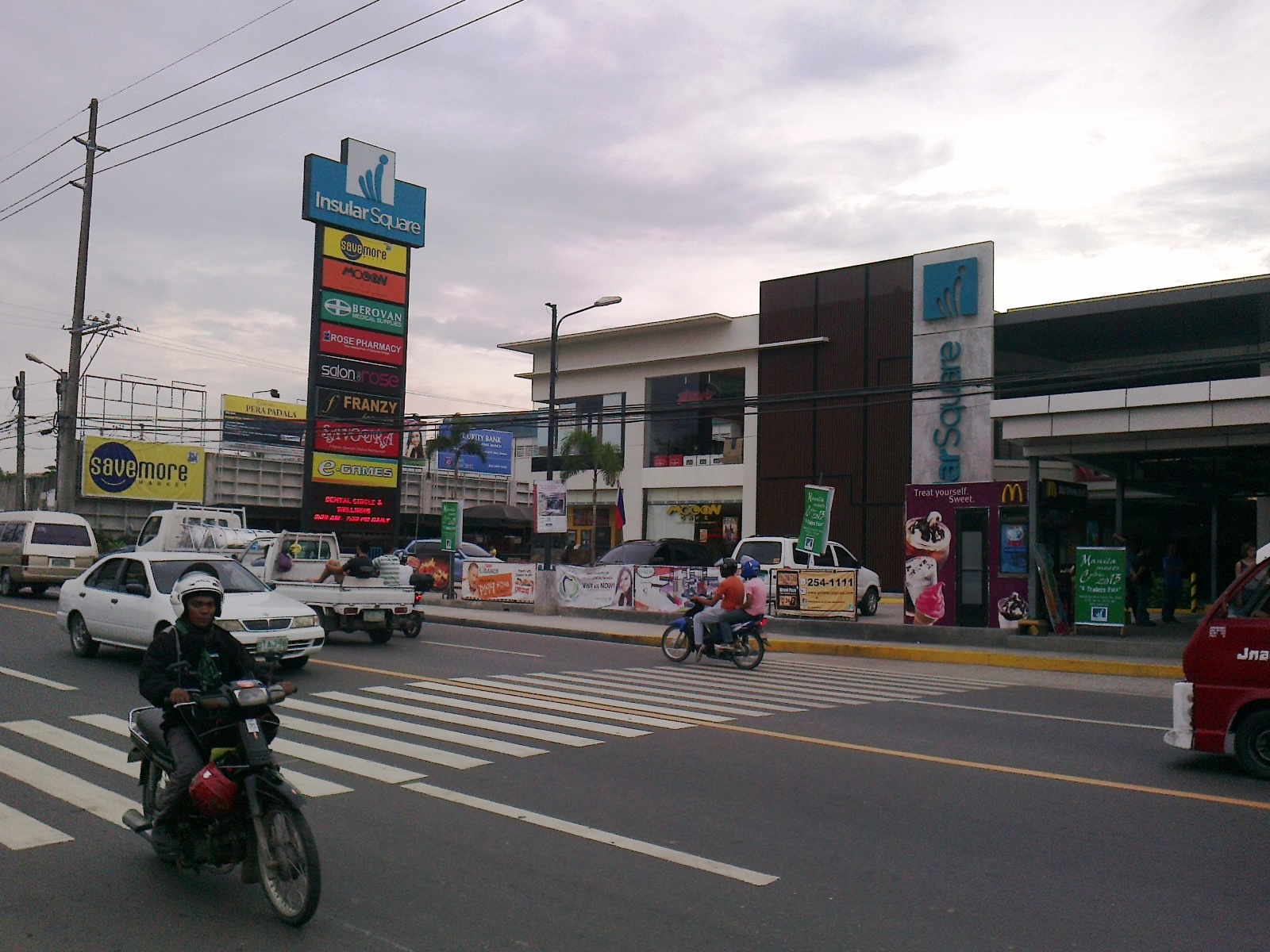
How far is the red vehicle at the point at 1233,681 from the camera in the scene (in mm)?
8859

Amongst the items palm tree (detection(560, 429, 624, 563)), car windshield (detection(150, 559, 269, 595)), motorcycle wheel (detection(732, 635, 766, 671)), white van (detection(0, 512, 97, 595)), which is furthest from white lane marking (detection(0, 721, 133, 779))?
palm tree (detection(560, 429, 624, 563))

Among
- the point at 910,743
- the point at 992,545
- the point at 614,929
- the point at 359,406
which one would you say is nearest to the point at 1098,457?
the point at 992,545

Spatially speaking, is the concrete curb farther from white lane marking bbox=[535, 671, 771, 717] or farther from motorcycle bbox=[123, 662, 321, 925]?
motorcycle bbox=[123, 662, 321, 925]

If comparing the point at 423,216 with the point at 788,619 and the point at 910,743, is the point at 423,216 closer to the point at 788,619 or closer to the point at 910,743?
the point at 788,619

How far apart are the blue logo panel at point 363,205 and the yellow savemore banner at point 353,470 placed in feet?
24.8

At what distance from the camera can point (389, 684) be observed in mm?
13500

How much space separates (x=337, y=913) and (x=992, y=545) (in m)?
18.4

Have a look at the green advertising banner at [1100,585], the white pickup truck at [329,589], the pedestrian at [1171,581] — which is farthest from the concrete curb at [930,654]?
the pedestrian at [1171,581]

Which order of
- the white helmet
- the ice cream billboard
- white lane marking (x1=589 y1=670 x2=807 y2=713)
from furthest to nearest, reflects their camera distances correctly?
1. the ice cream billboard
2. white lane marking (x1=589 y1=670 x2=807 y2=713)
3. the white helmet

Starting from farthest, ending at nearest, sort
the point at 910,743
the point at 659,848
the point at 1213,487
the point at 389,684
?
the point at 1213,487 < the point at 389,684 < the point at 910,743 < the point at 659,848

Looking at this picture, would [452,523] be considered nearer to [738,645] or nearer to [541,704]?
[738,645]

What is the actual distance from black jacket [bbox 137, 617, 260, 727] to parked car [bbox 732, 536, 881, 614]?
60.9 feet

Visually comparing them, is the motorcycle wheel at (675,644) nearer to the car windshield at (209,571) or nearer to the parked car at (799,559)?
the car windshield at (209,571)

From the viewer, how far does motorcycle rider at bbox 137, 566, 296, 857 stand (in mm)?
5469
